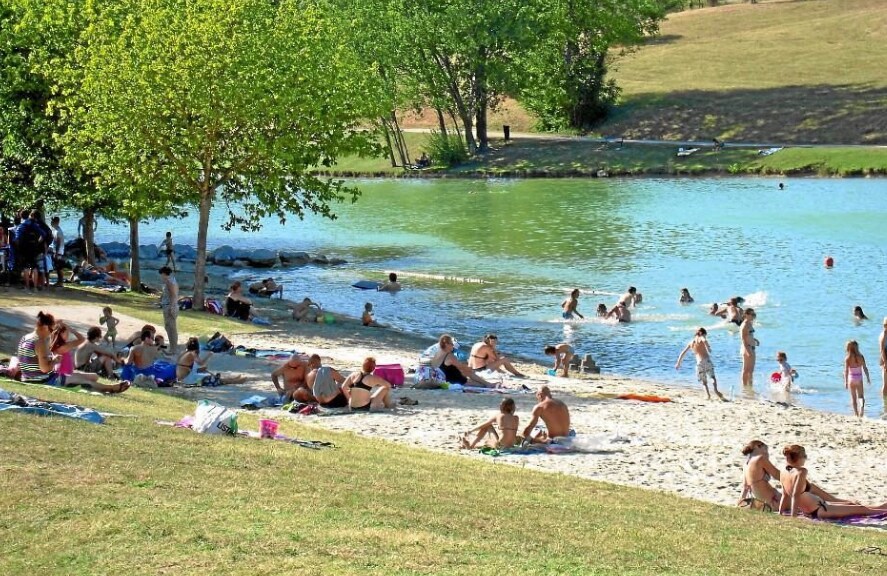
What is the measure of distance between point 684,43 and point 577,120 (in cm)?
2403

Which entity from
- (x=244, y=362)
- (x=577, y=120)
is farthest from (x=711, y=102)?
(x=244, y=362)

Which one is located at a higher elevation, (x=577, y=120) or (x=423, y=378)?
(x=577, y=120)

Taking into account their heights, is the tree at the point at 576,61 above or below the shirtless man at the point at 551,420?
above

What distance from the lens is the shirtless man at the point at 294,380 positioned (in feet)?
71.7

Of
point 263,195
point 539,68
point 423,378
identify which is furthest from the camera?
point 539,68

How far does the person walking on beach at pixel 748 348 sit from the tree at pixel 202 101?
11.8 metres

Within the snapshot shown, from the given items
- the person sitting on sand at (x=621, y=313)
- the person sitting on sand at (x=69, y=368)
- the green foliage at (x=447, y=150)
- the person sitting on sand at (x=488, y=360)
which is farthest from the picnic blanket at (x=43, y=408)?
the green foliage at (x=447, y=150)

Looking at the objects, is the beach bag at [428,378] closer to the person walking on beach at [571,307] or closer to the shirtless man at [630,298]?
the person walking on beach at [571,307]

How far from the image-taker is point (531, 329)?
35.7 m

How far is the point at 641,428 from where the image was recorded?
21.1 meters

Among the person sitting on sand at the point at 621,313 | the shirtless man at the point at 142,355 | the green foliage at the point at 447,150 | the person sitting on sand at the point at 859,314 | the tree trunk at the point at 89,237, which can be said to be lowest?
the shirtless man at the point at 142,355

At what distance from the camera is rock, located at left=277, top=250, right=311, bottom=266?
50.8 metres

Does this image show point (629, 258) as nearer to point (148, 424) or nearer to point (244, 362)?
point (244, 362)

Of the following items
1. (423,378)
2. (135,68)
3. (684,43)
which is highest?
(684,43)
